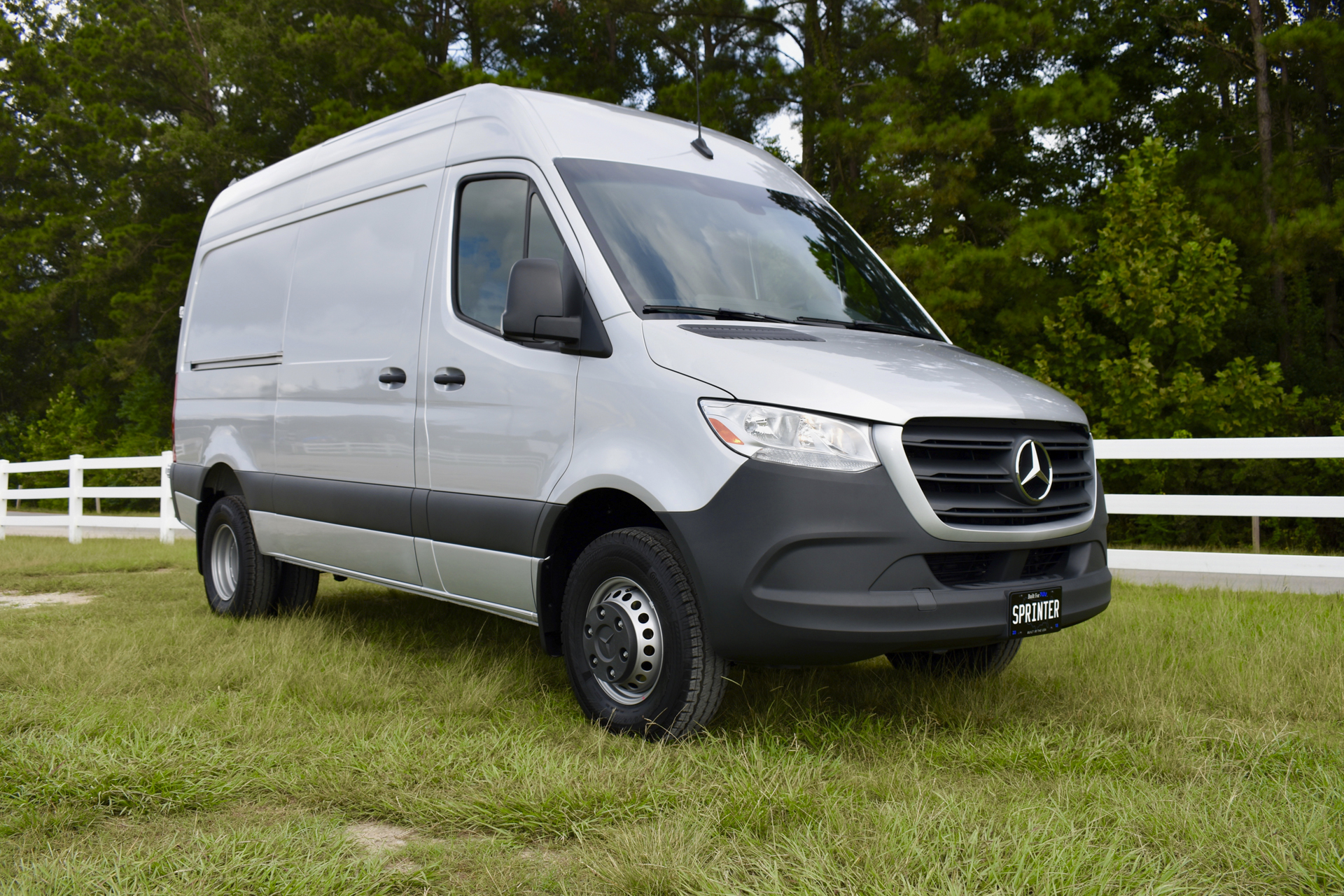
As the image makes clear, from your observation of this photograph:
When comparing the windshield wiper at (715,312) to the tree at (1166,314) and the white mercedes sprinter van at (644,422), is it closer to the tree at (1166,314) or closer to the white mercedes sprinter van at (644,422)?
the white mercedes sprinter van at (644,422)

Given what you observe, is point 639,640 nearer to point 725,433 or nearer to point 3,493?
point 725,433

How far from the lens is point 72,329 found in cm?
4053

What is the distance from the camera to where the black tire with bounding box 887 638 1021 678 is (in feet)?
16.2

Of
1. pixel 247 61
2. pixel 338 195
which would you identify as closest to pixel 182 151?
pixel 247 61

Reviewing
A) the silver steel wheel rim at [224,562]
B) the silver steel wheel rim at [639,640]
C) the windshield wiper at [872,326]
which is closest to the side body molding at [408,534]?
the silver steel wheel rim at [639,640]

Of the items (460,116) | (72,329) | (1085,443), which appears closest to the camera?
(1085,443)

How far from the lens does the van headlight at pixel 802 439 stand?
358 centimetres

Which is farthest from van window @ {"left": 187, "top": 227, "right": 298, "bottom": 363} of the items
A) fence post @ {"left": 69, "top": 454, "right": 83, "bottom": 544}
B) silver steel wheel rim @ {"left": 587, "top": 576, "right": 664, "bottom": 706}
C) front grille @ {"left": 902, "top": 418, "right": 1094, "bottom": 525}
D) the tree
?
the tree

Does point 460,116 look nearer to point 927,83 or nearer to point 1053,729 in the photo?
point 1053,729

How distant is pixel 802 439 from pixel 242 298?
15.0 feet

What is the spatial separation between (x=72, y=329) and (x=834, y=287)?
139 ft

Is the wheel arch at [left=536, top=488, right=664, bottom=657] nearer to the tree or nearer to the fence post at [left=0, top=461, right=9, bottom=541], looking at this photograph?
the tree

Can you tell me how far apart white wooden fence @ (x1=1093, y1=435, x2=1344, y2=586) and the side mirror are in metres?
4.90

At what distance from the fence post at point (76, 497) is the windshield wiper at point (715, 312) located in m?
12.4
